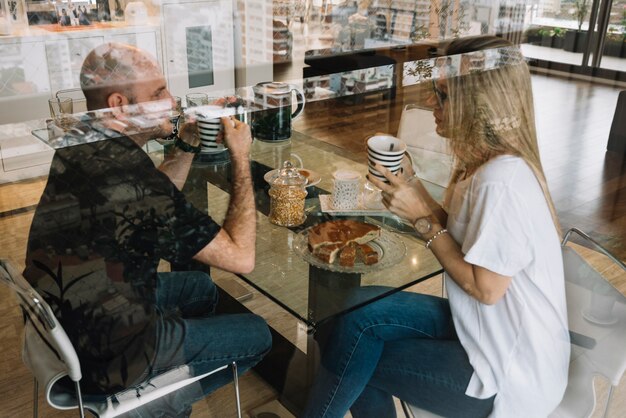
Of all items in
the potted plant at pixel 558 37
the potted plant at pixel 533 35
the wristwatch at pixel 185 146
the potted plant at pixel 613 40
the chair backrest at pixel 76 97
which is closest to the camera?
the chair backrest at pixel 76 97

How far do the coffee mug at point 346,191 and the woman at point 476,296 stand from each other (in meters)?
0.05

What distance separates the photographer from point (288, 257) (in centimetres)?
118

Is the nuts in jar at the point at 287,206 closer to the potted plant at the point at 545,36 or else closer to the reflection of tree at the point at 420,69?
the reflection of tree at the point at 420,69

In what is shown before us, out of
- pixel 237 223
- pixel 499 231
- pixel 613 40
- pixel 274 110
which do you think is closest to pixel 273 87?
pixel 274 110

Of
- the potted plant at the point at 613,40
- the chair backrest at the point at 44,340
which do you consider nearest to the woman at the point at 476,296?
the chair backrest at the point at 44,340

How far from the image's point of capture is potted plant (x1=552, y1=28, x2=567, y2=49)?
158 cm

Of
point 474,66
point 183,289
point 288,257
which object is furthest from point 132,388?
point 474,66

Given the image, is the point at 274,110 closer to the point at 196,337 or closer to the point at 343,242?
the point at 343,242

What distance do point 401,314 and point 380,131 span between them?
1.21 feet

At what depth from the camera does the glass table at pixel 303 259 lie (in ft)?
3.55

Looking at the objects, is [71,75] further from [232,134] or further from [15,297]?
[15,297]

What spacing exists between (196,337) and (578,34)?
4.07 ft

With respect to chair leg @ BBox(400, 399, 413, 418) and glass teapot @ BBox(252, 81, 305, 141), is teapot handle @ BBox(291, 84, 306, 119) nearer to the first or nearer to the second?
glass teapot @ BBox(252, 81, 305, 141)

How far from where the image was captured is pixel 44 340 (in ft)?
3.43
